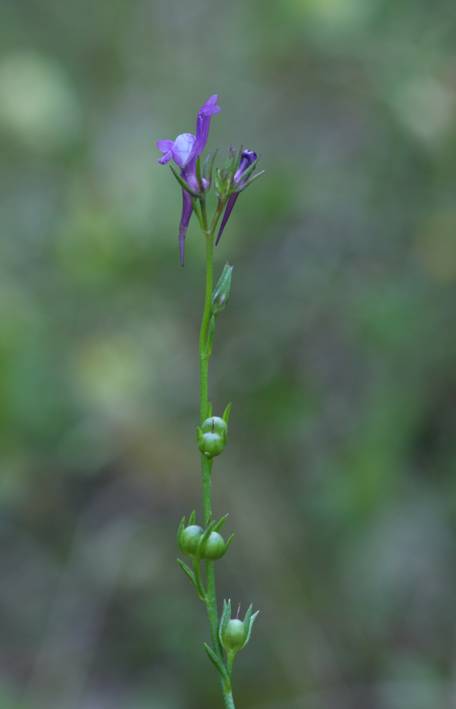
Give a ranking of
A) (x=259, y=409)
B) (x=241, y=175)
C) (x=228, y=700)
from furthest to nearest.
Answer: (x=259, y=409) < (x=241, y=175) < (x=228, y=700)

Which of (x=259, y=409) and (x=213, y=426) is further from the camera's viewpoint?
(x=259, y=409)

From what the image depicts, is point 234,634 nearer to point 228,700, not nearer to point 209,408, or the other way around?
point 228,700

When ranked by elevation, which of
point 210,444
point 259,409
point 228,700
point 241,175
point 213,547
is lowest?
point 228,700

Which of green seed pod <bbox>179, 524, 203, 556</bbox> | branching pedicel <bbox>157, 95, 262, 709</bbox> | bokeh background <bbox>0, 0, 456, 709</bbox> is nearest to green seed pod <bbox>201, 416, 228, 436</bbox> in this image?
branching pedicel <bbox>157, 95, 262, 709</bbox>

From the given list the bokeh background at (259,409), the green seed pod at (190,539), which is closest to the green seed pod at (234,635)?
the green seed pod at (190,539)

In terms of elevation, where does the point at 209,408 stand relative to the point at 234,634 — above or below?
above

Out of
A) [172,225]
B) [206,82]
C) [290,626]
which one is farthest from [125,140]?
[290,626]

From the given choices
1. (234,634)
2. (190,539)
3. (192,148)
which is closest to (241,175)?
(192,148)
